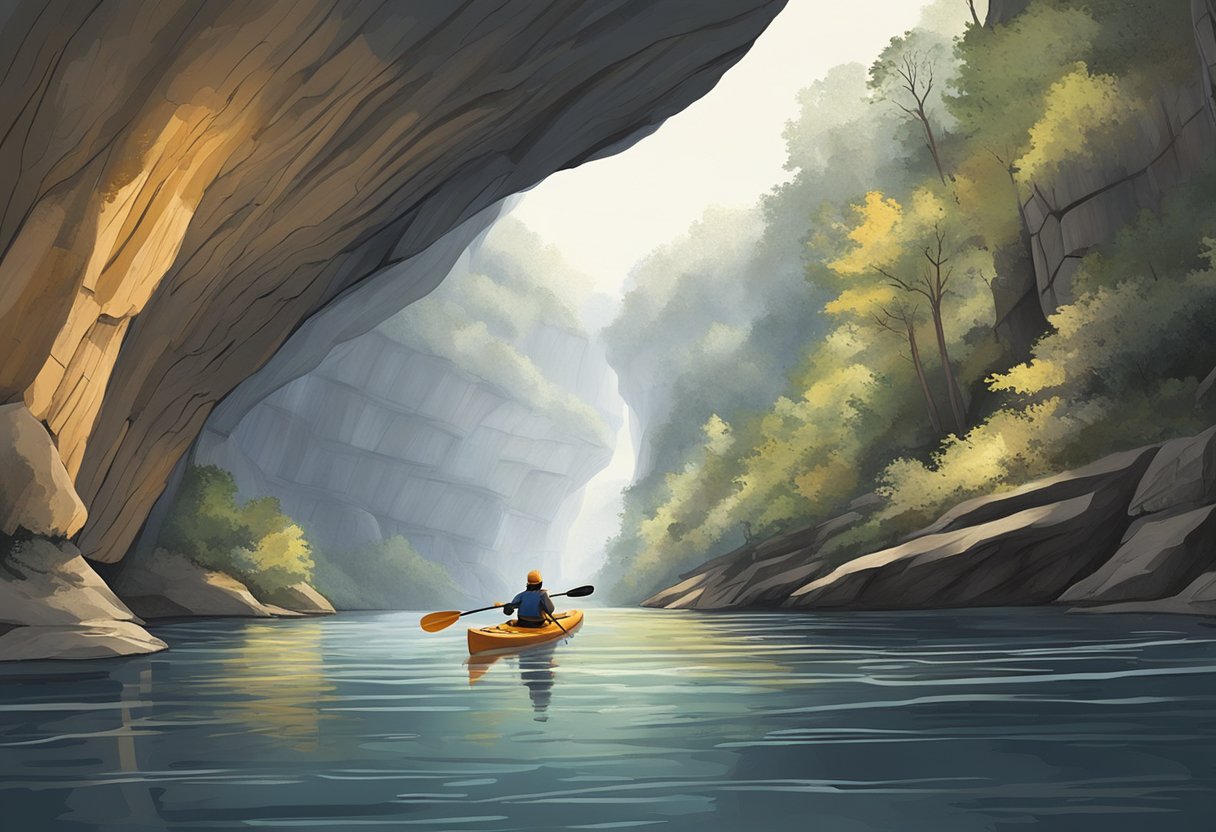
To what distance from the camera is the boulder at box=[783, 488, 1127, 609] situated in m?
20.0

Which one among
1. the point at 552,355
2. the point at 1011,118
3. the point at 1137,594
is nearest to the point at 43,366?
the point at 1137,594

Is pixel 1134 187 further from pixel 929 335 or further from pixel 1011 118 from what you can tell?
pixel 929 335

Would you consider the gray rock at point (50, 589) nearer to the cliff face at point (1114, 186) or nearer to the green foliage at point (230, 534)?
the cliff face at point (1114, 186)

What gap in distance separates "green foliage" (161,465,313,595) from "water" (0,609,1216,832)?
23916mm

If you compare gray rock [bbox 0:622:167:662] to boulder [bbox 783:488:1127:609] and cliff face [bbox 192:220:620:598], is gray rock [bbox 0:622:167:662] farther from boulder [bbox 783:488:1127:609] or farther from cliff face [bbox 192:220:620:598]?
cliff face [bbox 192:220:620:598]

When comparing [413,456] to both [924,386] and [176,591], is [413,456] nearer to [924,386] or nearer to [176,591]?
[176,591]

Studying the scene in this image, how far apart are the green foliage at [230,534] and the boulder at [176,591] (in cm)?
157

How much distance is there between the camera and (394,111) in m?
19.1

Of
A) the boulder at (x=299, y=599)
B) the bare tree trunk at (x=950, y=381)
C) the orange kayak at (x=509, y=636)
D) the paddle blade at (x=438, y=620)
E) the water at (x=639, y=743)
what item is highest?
the bare tree trunk at (x=950, y=381)

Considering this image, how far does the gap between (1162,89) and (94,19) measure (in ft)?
65.7

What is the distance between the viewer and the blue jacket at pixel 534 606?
15.0 meters

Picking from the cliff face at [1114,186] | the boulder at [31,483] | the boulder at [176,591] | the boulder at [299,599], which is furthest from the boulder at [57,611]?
the boulder at [299,599]

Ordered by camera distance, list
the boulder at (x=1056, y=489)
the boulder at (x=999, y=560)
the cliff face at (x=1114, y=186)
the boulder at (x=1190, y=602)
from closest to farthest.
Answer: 1. the boulder at (x=1190, y=602)
2. the boulder at (x=999, y=560)
3. the boulder at (x=1056, y=489)
4. the cliff face at (x=1114, y=186)

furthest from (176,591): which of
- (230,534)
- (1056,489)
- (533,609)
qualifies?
(1056,489)
